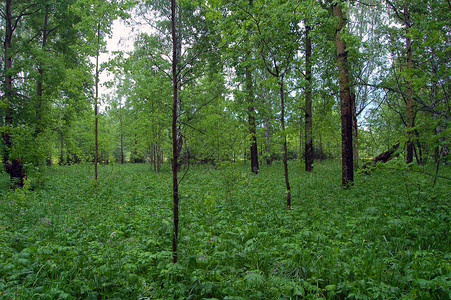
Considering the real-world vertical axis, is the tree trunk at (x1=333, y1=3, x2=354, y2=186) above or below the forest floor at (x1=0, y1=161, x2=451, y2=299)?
above

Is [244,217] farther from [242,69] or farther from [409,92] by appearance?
[242,69]

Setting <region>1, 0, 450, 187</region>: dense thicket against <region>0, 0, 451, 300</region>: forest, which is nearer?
<region>0, 0, 451, 300</region>: forest

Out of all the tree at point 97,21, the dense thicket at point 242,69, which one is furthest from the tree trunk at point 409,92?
the tree at point 97,21

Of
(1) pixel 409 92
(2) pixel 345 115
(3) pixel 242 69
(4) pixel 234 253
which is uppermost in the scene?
(3) pixel 242 69

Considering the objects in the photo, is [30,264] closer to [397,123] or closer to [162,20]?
[162,20]

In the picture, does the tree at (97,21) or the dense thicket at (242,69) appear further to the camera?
the tree at (97,21)

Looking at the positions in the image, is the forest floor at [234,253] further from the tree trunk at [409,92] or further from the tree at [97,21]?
the tree at [97,21]

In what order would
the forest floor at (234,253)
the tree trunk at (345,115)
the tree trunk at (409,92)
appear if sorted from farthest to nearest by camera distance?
the tree trunk at (345,115)
the tree trunk at (409,92)
the forest floor at (234,253)

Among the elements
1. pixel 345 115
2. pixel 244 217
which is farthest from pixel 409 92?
pixel 244 217

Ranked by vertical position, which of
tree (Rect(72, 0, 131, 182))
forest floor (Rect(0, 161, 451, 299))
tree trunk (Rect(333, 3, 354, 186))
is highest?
tree (Rect(72, 0, 131, 182))

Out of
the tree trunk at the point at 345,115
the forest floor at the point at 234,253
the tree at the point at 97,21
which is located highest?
the tree at the point at 97,21

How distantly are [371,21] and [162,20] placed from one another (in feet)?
48.2

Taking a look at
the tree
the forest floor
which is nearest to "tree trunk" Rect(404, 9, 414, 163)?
the forest floor

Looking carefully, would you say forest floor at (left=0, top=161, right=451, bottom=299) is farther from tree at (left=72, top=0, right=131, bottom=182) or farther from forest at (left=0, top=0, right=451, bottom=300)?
tree at (left=72, top=0, right=131, bottom=182)
